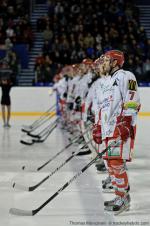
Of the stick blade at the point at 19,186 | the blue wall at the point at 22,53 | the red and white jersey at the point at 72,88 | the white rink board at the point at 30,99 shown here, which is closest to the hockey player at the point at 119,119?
the stick blade at the point at 19,186

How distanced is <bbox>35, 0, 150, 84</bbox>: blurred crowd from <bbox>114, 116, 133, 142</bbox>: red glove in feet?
32.5

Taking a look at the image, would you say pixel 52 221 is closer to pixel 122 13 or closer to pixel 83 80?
pixel 83 80

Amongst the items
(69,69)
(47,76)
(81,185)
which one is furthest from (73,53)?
(81,185)

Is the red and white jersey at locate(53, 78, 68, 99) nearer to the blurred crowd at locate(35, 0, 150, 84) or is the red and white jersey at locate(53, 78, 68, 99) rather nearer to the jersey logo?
the blurred crowd at locate(35, 0, 150, 84)

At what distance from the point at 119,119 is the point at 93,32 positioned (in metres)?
12.1

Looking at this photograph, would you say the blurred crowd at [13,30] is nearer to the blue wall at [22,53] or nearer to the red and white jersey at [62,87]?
the blue wall at [22,53]

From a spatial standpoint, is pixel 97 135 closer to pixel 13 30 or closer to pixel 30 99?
pixel 30 99

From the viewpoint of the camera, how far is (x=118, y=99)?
4.66 m

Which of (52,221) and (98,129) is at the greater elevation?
(98,129)

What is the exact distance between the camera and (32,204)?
5.04 meters

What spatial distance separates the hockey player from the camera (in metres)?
4.57

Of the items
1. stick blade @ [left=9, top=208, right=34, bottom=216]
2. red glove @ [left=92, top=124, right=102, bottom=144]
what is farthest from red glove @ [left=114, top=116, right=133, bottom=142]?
stick blade @ [left=9, top=208, right=34, bottom=216]

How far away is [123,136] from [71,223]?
0.79m

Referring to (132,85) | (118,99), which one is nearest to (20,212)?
(118,99)
